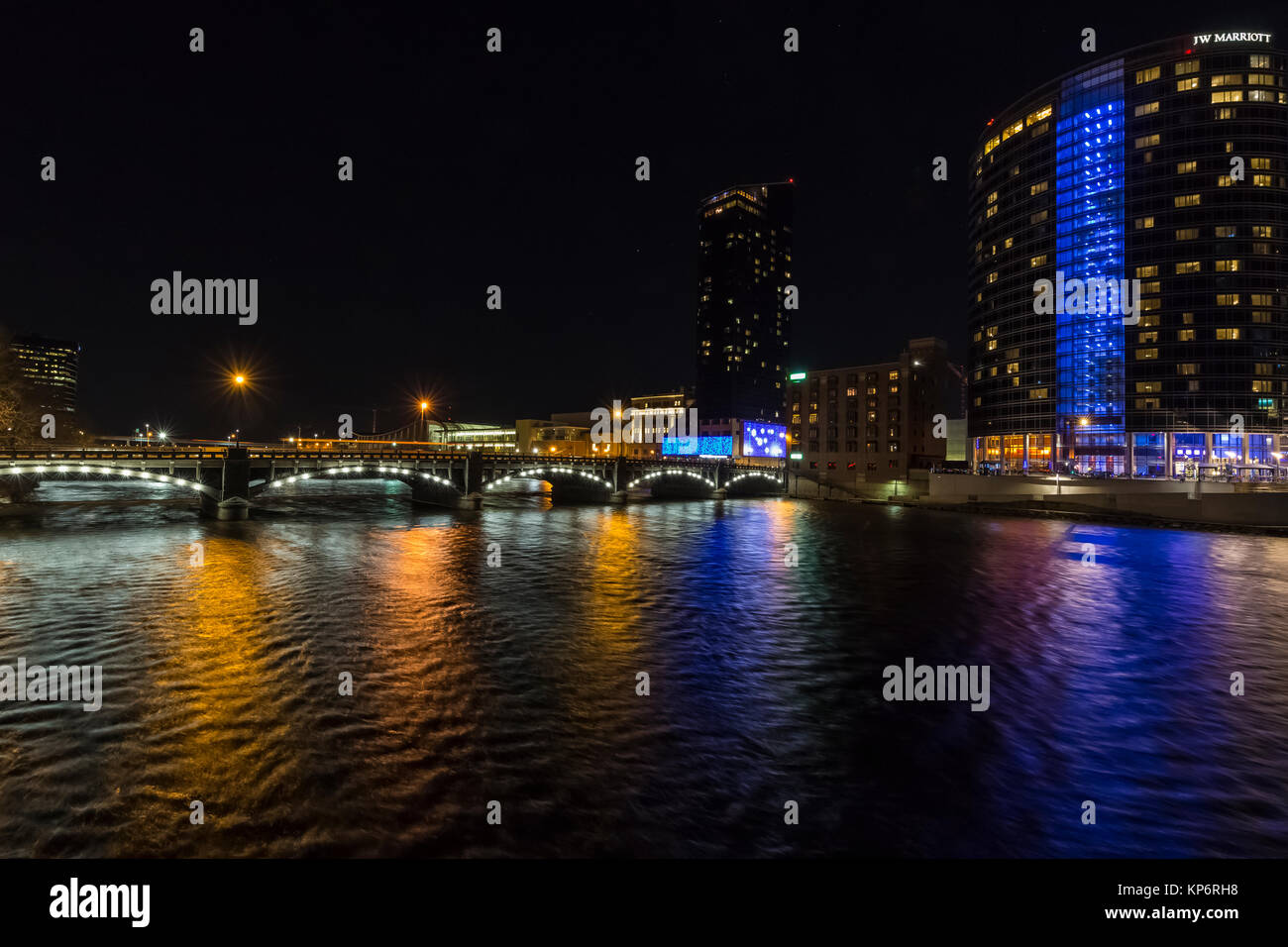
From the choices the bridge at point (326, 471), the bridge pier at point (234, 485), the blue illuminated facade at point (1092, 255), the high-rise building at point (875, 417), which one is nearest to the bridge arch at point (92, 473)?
the bridge at point (326, 471)

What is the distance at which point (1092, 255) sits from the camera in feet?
390

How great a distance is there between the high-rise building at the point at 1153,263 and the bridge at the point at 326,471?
74031 millimetres

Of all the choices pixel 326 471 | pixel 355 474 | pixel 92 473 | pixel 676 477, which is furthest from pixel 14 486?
pixel 676 477

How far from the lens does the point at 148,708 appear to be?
1392cm

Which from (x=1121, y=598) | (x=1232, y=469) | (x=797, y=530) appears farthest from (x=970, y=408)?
(x=1121, y=598)

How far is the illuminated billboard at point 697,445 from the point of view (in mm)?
194500

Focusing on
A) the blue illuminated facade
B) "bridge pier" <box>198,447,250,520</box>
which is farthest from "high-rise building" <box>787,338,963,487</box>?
"bridge pier" <box>198,447,250,520</box>

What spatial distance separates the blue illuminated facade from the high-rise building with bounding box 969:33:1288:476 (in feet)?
0.74

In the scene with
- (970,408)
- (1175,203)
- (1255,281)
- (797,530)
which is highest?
(1175,203)

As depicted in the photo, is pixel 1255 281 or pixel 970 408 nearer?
pixel 1255 281

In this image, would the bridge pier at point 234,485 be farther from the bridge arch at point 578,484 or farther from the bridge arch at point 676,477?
the bridge arch at point 676,477

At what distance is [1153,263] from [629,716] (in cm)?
14636

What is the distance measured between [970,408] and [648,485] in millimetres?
82539
